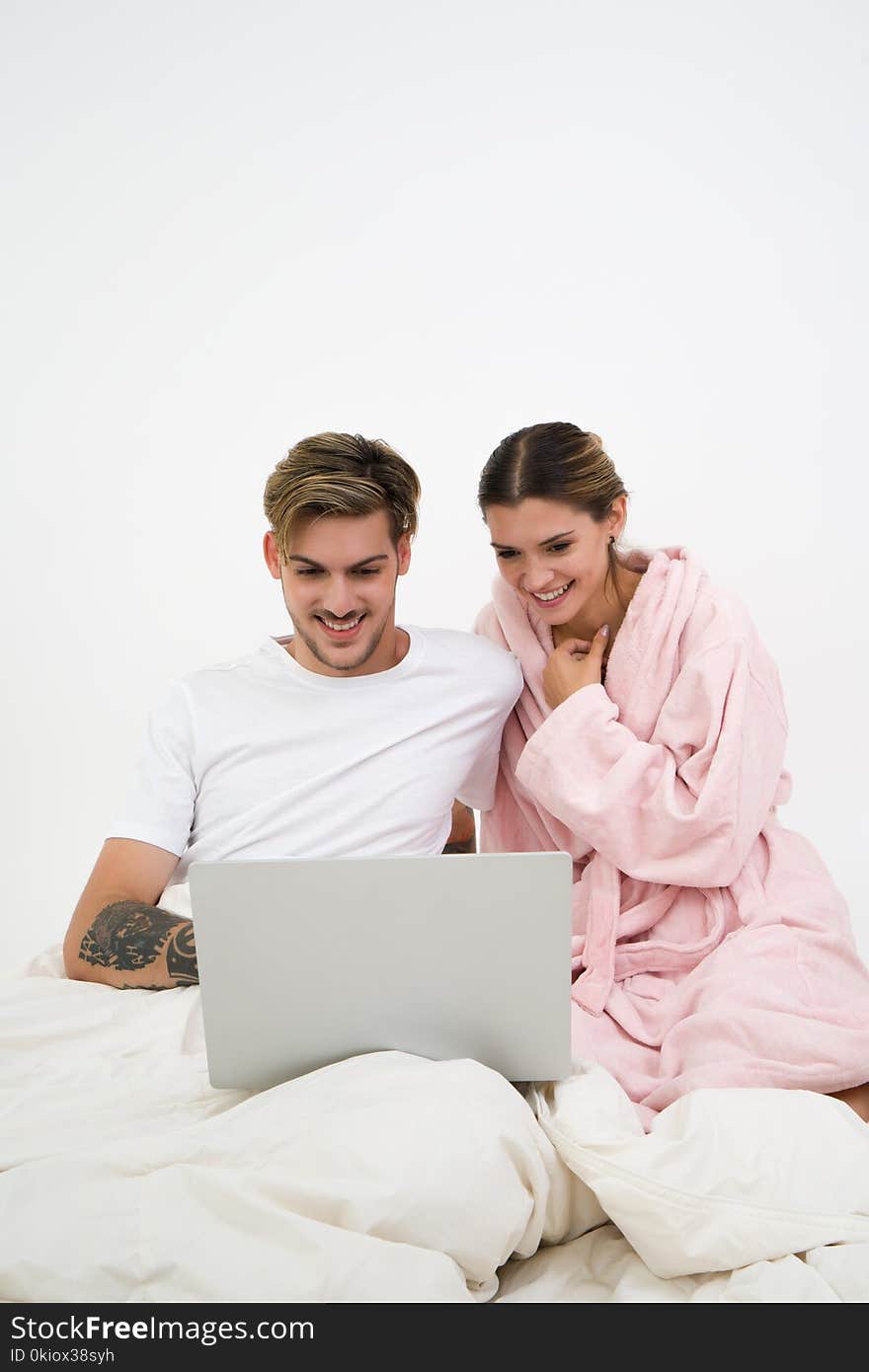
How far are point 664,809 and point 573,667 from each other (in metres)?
0.33

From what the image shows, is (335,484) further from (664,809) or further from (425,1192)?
(425,1192)

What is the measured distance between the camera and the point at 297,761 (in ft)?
6.60

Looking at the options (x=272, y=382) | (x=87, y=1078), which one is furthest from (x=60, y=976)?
(x=272, y=382)

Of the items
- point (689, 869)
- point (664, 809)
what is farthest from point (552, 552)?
point (689, 869)

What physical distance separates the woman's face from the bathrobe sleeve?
18cm

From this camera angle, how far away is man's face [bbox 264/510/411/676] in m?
1.96

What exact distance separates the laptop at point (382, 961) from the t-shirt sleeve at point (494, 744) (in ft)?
2.70

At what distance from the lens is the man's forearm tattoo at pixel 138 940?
1.75 metres

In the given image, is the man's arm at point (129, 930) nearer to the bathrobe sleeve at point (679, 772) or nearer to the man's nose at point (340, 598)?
the man's nose at point (340, 598)

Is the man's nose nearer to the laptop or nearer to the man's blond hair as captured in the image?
the man's blond hair

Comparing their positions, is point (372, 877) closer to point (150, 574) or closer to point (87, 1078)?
point (87, 1078)

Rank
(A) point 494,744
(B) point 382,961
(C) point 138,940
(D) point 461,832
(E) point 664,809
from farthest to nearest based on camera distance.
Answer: (D) point 461,832, (A) point 494,744, (E) point 664,809, (C) point 138,940, (B) point 382,961

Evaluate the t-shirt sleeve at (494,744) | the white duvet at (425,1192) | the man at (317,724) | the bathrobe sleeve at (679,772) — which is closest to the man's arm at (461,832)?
the t-shirt sleeve at (494,744)

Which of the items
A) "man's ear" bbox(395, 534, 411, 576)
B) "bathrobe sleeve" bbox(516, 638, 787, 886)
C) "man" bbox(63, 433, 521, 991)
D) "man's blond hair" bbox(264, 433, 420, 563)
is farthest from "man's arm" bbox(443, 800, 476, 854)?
"man's blond hair" bbox(264, 433, 420, 563)
